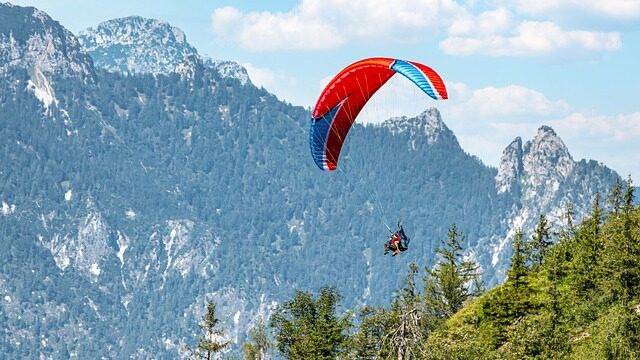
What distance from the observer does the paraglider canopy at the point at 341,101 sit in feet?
302

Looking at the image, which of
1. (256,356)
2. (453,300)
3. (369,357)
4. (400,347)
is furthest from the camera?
(256,356)

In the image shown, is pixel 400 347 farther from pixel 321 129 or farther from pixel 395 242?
pixel 321 129

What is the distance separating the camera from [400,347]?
59.3 m

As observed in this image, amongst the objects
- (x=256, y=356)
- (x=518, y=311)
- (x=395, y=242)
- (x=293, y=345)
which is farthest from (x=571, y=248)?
(x=256, y=356)

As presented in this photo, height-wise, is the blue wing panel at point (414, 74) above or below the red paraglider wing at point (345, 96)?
below

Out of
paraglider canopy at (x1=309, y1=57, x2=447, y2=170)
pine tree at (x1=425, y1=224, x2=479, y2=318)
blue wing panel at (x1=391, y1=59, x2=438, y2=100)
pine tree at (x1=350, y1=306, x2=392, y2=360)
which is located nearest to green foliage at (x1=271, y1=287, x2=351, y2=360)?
pine tree at (x1=350, y1=306, x2=392, y2=360)

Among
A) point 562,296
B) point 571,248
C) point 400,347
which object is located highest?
point 571,248

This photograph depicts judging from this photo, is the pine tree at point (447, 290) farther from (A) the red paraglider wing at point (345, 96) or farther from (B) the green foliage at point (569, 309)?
(A) the red paraglider wing at point (345, 96)

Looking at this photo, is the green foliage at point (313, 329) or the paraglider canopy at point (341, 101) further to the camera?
the green foliage at point (313, 329)

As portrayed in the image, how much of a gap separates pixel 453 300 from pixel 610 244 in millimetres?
46274

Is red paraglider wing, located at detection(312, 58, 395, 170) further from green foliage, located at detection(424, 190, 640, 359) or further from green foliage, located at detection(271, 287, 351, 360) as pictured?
green foliage, located at detection(271, 287, 351, 360)

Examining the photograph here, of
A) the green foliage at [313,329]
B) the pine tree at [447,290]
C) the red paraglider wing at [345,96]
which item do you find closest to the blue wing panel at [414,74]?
the red paraglider wing at [345,96]

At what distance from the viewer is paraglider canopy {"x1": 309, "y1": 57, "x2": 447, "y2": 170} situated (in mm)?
92125

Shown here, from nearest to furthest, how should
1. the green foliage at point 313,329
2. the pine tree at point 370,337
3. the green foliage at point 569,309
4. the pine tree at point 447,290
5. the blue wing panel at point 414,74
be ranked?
the green foliage at point 569,309, the blue wing panel at point 414,74, the pine tree at point 370,337, the green foliage at point 313,329, the pine tree at point 447,290
